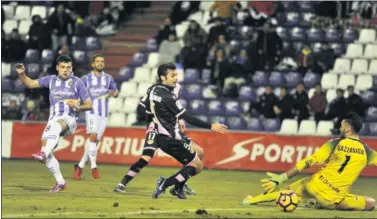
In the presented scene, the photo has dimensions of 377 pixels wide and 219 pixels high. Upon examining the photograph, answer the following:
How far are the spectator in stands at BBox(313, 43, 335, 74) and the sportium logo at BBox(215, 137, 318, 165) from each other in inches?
133

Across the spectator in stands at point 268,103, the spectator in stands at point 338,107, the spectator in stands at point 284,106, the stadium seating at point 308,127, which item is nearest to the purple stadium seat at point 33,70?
the spectator in stands at point 268,103

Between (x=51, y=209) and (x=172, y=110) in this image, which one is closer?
(x=51, y=209)

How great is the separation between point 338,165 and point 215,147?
35.8 ft

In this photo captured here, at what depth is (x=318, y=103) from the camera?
2588 cm

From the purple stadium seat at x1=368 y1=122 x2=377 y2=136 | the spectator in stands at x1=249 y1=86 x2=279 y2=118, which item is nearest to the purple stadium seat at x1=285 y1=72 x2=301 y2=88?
the spectator in stands at x1=249 y1=86 x2=279 y2=118

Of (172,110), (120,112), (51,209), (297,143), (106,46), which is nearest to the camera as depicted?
(51,209)

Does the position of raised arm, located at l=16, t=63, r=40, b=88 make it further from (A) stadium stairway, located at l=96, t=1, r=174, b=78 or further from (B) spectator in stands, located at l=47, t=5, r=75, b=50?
(B) spectator in stands, located at l=47, t=5, r=75, b=50

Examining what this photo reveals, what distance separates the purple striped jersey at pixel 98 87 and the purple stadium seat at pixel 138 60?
903 cm

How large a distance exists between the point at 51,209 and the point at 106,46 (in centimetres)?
1814

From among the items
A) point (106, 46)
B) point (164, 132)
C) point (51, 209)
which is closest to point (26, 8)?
point (106, 46)

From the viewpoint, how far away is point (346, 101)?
25422mm

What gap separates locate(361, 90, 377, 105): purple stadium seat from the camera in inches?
1035

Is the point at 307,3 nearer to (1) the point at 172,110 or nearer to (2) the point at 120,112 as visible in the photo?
(2) the point at 120,112

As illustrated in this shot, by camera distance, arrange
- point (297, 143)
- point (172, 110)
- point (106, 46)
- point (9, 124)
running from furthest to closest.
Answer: point (106, 46) → point (9, 124) → point (297, 143) → point (172, 110)
